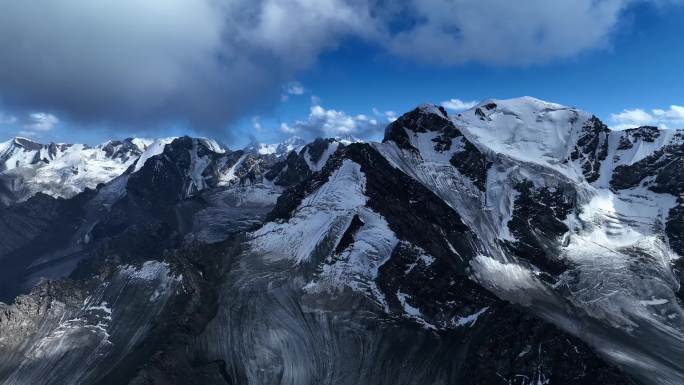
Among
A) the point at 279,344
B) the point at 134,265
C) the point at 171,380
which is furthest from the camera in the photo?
the point at 134,265

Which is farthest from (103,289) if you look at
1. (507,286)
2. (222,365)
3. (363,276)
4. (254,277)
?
(507,286)

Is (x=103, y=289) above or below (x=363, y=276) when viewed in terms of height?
below

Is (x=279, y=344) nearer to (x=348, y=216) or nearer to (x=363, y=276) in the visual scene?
(x=363, y=276)

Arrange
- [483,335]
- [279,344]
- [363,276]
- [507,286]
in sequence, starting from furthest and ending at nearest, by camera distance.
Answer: [507,286] → [363,276] → [279,344] → [483,335]

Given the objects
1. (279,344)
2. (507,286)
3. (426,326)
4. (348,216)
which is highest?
(348,216)

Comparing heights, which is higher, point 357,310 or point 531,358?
point 357,310

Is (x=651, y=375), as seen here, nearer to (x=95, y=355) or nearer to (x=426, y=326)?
(x=426, y=326)

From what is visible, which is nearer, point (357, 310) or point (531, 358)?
point (531, 358)

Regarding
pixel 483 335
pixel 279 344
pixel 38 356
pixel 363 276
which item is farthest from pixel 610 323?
pixel 38 356

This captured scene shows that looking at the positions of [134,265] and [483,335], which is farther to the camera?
[134,265]

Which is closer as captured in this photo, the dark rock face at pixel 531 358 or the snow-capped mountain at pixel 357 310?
the dark rock face at pixel 531 358

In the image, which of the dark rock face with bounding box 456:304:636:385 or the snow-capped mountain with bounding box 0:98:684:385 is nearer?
the dark rock face with bounding box 456:304:636:385
